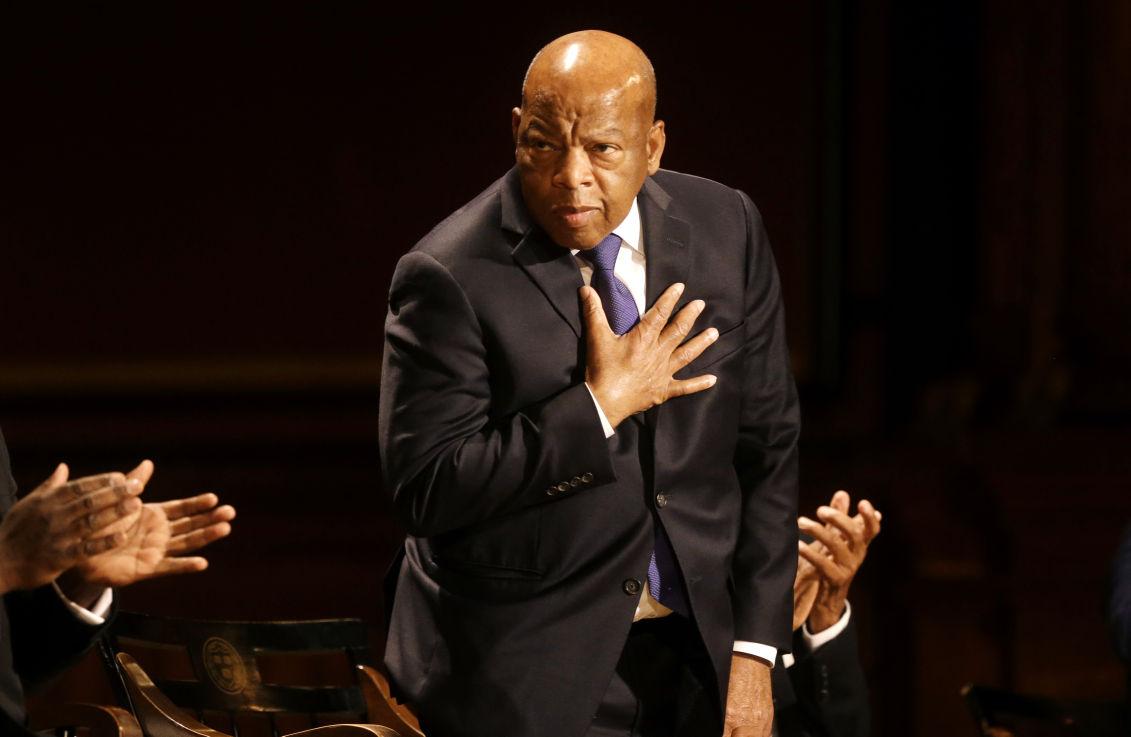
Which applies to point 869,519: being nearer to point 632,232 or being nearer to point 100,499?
point 632,232

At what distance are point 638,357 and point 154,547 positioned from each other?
0.56 metres

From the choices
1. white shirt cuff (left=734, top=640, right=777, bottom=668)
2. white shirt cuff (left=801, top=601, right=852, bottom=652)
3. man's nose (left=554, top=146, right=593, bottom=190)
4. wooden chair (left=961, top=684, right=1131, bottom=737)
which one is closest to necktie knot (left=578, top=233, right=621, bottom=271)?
man's nose (left=554, top=146, right=593, bottom=190)

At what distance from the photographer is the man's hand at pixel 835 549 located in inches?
86.0

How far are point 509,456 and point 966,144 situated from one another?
2.82 m

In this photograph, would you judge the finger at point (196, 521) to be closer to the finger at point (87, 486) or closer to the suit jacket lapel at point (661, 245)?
the finger at point (87, 486)

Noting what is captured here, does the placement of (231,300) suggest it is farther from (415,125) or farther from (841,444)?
(841,444)

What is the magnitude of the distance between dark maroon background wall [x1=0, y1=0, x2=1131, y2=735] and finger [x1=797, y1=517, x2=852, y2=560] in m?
1.91

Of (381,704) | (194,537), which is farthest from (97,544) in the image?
(381,704)

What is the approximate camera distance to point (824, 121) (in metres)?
4.23

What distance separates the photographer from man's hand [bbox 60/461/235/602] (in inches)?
71.2

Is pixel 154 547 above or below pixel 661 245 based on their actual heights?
below

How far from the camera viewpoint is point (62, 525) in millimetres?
1694

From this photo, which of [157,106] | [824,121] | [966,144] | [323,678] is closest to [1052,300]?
[966,144]

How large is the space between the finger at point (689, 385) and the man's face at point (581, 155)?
0.17 meters
